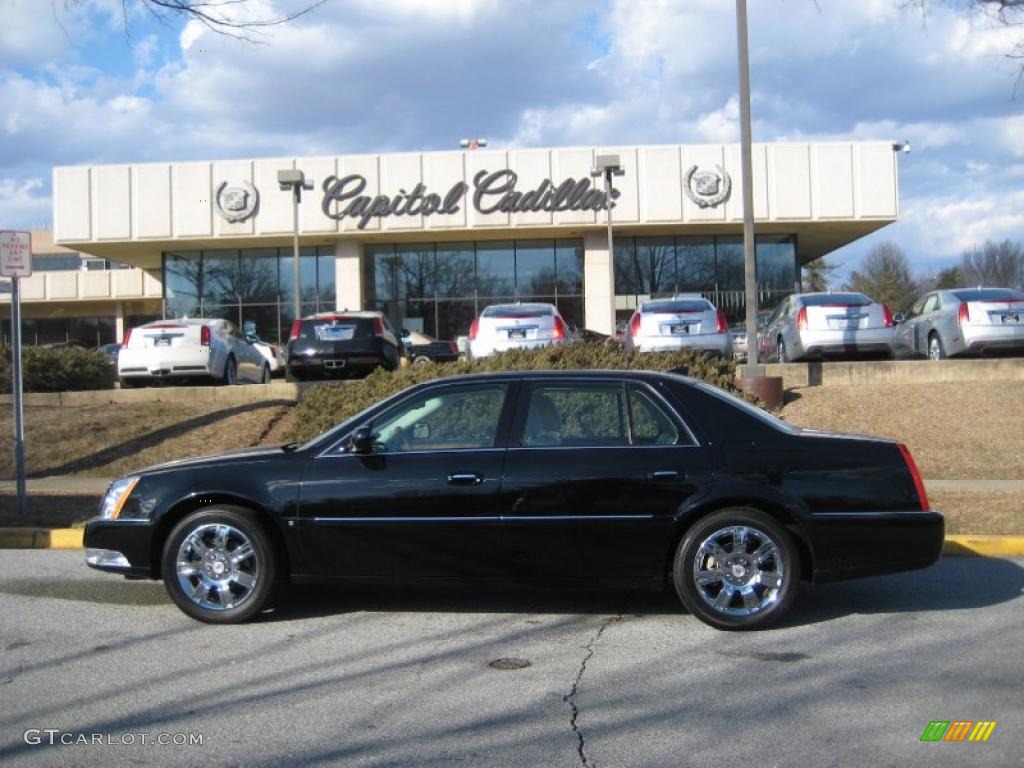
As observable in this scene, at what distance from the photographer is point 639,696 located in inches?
203

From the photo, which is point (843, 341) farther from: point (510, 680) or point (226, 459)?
point (510, 680)

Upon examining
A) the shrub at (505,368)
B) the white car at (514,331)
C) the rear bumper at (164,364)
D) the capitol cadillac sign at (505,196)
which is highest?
the capitol cadillac sign at (505,196)

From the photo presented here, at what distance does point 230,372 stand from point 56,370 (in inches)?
113

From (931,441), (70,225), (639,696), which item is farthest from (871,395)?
(70,225)

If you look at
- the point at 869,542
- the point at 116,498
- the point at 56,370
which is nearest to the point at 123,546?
the point at 116,498

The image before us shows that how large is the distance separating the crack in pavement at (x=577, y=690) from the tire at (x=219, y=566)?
79.3 inches

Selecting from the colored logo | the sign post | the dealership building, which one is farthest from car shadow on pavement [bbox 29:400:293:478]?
the dealership building

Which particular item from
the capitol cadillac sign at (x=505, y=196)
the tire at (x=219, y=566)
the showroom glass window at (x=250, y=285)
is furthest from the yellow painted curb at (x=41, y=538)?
the showroom glass window at (x=250, y=285)

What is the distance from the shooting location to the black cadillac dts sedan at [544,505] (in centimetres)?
627

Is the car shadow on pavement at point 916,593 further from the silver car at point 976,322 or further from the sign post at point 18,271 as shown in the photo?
the silver car at point 976,322

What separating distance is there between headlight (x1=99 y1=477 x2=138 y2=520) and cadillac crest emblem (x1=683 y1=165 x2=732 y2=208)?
29.3 metres

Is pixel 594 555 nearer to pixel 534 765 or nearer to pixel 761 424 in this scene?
pixel 761 424

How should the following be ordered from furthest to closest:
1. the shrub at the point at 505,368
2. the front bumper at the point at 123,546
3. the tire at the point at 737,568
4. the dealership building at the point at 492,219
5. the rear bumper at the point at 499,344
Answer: the dealership building at the point at 492,219 < the rear bumper at the point at 499,344 < the shrub at the point at 505,368 < the front bumper at the point at 123,546 < the tire at the point at 737,568

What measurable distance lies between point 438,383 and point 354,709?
2.31m
